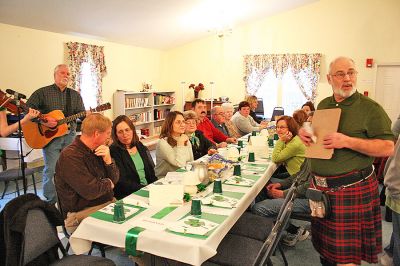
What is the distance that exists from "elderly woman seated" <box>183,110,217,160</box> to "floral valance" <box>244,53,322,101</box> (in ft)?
14.3

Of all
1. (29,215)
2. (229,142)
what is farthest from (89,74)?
(29,215)

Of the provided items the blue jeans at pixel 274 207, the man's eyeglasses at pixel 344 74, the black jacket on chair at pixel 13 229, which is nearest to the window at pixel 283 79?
the blue jeans at pixel 274 207

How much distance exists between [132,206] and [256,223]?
2.75 feet

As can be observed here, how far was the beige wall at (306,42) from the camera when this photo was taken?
259 inches

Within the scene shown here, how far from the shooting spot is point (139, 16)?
205 inches

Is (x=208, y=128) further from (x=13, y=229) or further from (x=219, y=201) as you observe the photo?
(x=13, y=229)

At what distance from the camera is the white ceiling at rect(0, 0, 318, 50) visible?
4.12 metres

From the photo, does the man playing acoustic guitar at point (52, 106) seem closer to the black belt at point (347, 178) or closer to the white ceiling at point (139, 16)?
the white ceiling at point (139, 16)

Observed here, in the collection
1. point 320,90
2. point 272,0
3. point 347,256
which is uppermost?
point 272,0

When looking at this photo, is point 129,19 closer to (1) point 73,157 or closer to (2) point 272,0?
(2) point 272,0

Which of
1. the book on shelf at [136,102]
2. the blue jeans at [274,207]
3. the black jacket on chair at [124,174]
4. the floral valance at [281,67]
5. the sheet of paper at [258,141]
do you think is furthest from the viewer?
the floral valance at [281,67]

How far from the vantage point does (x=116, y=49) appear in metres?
Answer: 6.30

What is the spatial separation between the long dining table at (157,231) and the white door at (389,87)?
248 inches

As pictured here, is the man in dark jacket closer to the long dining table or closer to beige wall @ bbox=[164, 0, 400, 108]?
the long dining table
